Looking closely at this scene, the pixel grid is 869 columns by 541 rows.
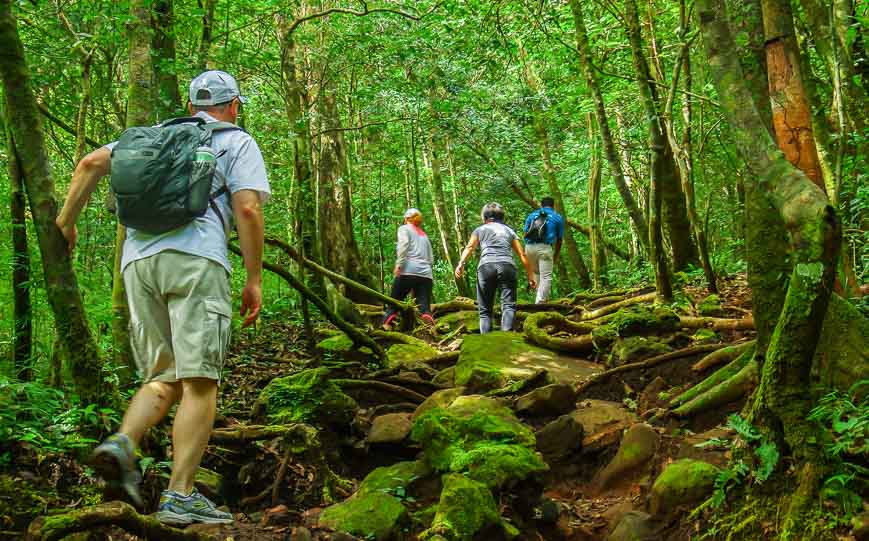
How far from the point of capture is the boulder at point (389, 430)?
18.0 feet

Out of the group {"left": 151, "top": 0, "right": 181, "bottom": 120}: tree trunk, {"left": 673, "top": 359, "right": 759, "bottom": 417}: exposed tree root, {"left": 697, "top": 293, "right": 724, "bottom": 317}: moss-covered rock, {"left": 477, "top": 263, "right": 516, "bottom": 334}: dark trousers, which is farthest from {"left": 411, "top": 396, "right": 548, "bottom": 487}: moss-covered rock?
{"left": 151, "top": 0, "right": 181, "bottom": 120}: tree trunk

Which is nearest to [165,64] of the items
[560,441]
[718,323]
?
[560,441]

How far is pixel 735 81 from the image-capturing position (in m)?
3.83

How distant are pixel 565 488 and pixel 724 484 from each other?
1789mm

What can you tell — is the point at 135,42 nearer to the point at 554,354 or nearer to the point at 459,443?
the point at 459,443

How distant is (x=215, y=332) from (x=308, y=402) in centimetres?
198

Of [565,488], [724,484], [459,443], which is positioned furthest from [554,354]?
[724,484]

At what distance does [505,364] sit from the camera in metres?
8.12

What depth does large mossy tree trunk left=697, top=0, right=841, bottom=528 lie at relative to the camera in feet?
10.7

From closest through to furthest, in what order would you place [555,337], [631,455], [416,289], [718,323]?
[631,455] → [718,323] → [555,337] → [416,289]

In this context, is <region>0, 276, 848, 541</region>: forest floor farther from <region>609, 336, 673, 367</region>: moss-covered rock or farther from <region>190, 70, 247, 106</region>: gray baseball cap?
<region>190, 70, 247, 106</region>: gray baseball cap

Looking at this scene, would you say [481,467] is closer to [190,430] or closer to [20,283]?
[190,430]

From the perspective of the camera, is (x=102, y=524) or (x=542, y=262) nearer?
(x=102, y=524)

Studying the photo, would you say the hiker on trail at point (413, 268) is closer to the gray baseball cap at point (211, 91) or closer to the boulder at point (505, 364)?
the boulder at point (505, 364)
